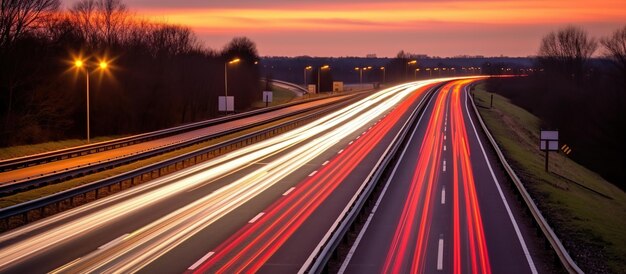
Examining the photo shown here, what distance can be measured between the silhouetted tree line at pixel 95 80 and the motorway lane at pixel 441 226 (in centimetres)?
3078

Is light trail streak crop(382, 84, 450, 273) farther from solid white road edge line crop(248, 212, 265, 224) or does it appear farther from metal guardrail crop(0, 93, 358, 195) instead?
metal guardrail crop(0, 93, 358, 195)

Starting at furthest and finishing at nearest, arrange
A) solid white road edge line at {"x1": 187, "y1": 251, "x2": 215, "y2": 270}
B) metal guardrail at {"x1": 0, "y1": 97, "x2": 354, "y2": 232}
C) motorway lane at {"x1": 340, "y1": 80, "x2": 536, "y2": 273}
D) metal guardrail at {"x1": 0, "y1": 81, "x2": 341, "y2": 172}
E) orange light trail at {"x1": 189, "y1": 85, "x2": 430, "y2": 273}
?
metal guardrail at {"x1": 0, "y1": 81, "x2": 341, "y2": 172}
metal guardrail at {"x1": 0, "y1": 97, "x2": 354, "y2": 232}
motorway lane at {"x1": 340, "y1": 80, "x2": 536, "y2": 273}
orange light trail at {"x1": 189, "y1": 85, "x2": 430, "y2": 273}
solid white road edge line at {"x1": 187, "y1": 251, "x2": 215, "y2": 270}

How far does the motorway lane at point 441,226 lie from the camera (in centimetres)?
1736

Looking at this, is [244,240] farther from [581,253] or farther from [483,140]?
[483,140]

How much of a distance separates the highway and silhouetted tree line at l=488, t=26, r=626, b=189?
4310 cm

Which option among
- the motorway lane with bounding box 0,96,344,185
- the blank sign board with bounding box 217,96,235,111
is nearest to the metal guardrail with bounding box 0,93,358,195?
the motorway lane with bounding box 0,96,344,185

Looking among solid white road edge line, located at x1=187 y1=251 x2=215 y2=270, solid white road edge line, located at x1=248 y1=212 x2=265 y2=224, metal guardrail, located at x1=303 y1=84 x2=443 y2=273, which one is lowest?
solid white road edge line, located at x1=248 y1=212 x2=265 y2=224

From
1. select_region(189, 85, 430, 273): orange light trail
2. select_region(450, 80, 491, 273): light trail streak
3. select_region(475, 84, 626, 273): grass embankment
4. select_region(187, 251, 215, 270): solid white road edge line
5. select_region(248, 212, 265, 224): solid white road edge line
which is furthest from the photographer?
select_region(248, 212, 265, 224): solid white road edge line

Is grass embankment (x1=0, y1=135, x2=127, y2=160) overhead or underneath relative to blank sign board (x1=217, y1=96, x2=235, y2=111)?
underneath

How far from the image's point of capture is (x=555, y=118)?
101000mm

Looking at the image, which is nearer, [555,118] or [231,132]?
[231,132]

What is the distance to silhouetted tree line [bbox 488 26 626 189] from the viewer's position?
7338 cm

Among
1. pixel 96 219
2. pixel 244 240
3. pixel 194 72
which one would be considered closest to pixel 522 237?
pixel 244 240

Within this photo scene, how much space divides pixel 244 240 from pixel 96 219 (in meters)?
5.40
